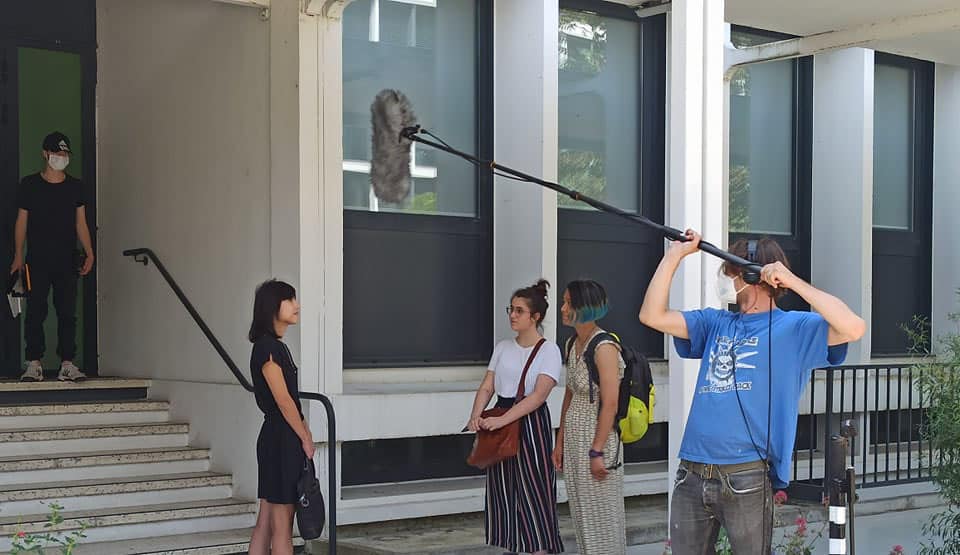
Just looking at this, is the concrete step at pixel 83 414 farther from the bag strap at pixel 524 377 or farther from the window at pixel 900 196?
the window at pixel 900 196

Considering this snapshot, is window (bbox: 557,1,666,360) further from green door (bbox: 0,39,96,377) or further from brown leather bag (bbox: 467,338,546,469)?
green door (bbox: 0,39,96,377)

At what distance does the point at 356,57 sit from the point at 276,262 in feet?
5.26

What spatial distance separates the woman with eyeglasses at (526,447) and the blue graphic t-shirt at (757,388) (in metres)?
2.24

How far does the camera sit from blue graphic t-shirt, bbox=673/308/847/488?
13.8ft

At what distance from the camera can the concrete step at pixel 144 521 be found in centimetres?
696

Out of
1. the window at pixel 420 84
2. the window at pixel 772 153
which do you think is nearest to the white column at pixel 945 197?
the window at pixel 772 153

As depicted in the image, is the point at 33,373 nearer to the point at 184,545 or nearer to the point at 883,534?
the point at 184,545

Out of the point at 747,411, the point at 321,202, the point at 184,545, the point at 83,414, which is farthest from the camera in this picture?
the point at 83,414

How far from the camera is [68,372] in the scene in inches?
336

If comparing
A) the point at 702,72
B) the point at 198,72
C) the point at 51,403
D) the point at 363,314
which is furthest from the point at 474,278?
the point at 702,72

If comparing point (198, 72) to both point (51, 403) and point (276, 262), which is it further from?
point (51, 403)

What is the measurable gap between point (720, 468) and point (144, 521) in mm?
A: 4185

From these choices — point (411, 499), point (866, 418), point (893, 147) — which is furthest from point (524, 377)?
point (893, 147)

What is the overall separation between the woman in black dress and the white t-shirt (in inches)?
43.5
